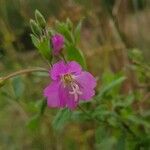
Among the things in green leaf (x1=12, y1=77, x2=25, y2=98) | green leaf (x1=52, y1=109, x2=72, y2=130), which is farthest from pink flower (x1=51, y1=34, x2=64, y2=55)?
green leaf (x1=12, y1=77, x2=25, y2=98)

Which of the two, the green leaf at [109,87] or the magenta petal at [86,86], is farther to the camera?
the green leaf at [109,87]

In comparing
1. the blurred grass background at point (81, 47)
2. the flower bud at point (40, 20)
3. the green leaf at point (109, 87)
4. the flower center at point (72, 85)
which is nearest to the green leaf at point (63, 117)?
the green leaf at point (109, 87)

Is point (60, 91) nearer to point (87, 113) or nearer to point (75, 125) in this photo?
point (87, 113)

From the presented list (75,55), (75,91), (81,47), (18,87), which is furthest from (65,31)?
(81,47)

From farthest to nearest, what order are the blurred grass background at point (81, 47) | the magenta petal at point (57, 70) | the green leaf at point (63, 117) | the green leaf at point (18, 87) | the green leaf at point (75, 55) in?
1. the blurred grass background at point (81, 47)
2. the green leaf at point (18, 87)
3. the green leaf at point (63, 117)
4. the green leaf at point (75, 55)
5. the magenta petal at point (57, 70)

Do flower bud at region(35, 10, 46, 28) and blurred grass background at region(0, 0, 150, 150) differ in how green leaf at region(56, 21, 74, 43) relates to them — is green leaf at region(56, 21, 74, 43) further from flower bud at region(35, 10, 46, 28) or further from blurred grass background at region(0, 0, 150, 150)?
blurred grass background at region(0, 0, 150, 150)

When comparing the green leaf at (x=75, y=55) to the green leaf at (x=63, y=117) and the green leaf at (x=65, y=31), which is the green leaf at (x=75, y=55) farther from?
the green leaf at (x=63, y=117)

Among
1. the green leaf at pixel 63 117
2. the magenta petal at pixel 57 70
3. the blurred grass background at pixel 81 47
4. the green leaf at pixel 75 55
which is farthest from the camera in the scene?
the blurred grass background at pixel 81 47

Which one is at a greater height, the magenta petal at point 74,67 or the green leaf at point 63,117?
the magenta petal at point 74,67
